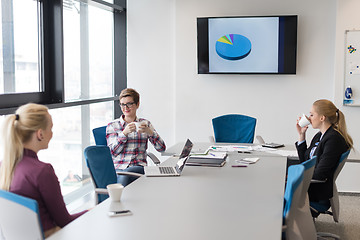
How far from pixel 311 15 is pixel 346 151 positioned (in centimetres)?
284

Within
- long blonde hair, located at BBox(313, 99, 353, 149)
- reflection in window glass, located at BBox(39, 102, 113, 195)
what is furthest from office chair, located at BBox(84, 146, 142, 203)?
long blonde hair, located at BBox(313, 99, 353, 149)

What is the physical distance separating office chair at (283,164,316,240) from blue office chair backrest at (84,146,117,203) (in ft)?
4.78

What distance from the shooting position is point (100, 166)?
3658 millimetres

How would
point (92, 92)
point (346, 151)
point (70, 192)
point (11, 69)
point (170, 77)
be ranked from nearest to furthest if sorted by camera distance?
1. point (346, 151)
2. point (11, 69)
3. point (70, 192)
4. point (92, 92)
5. point (170, 77)

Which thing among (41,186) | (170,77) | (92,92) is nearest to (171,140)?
(170,77)

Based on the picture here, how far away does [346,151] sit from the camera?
407 centimetres

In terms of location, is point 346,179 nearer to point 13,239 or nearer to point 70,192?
point 70,192

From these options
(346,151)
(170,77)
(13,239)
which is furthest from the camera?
(170,77)

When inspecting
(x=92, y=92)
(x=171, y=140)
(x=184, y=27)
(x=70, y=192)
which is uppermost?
(x=184, y=27)

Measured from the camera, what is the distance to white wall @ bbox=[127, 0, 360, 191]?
630 centimetres

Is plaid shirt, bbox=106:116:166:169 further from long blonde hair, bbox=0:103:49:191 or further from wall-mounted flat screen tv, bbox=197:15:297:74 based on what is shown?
wall-mounted flat screen tv, bbox=197:15:297:74

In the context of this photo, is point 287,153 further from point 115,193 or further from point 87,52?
point 87,52

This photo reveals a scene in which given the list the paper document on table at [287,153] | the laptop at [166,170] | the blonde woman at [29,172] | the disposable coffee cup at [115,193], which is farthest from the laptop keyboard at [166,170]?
the paper document on table at [287,153]

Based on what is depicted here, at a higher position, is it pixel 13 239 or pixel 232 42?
pixel 232 42
